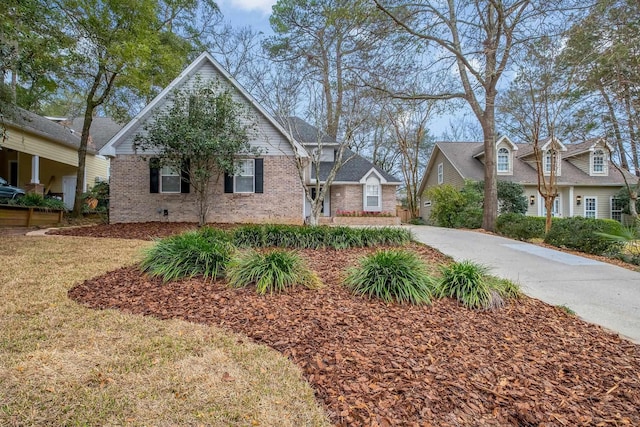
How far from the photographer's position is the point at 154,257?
5.72 metres

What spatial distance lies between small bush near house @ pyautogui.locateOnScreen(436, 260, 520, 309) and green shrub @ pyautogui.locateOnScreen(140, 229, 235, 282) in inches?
129

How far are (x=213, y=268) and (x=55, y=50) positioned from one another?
735 cm

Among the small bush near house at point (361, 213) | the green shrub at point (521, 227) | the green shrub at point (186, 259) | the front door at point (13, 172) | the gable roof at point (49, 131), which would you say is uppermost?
the gable roof at point (49, 131)

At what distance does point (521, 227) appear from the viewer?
36.3ft

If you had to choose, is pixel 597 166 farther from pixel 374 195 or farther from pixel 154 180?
pixel 154 180

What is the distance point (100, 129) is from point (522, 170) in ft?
95.1

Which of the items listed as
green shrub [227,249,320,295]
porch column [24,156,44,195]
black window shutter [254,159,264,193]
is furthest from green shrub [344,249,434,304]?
porch column [24,156,44,195]

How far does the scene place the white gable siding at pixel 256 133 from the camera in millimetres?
12500

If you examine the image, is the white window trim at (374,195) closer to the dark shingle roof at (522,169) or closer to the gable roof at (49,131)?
the dark shingle roof at (522,169)

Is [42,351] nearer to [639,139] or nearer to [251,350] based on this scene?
[251,350]

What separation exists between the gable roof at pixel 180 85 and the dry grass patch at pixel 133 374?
9.37 m

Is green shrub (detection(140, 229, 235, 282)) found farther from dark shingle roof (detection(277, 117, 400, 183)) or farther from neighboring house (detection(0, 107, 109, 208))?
neighboring house (detection(0, 107, 109, 208))

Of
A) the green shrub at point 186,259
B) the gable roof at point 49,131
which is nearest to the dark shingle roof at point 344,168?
the gable roof at point 49,131

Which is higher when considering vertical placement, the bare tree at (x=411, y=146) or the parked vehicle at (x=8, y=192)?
the bare tree at (x=411, y=146)
